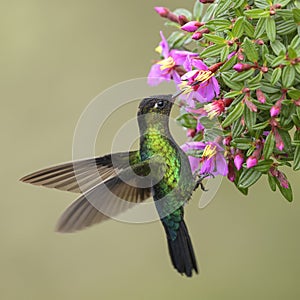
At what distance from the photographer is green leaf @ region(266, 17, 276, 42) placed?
137 cm

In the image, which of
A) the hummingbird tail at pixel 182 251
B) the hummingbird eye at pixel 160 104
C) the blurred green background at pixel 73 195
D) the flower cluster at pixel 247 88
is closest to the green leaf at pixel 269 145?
the flower cluster at pixel 247 88

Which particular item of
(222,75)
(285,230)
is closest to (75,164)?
(222,75)

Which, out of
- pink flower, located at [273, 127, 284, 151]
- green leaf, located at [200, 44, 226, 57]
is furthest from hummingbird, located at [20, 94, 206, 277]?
pink flower, located at [273, 127, 284, 151]

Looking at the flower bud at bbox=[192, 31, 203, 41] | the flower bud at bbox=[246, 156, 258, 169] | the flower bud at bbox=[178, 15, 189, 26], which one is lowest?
the flower bud at bbox=[246, 156, 258, 169]

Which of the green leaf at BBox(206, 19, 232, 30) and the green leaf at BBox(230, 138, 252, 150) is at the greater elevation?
the green leaf at BBox(206, 19, 232, 30)

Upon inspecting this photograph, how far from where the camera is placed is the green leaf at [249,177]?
1558 millimetres

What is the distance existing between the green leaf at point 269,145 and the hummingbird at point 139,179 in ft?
0.97

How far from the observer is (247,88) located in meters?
1.43

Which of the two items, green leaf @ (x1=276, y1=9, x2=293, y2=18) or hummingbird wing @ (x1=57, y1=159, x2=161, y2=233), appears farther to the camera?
hummingbird wing @ (x1=57, y1=159, x2=161, y2=233)

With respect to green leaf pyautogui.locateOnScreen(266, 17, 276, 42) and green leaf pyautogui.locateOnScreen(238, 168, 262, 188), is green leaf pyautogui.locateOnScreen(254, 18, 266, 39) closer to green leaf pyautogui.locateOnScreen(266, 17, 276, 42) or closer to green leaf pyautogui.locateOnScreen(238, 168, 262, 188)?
green leaf pyautogui.locateOnScreen(266, 17, 276, 42)

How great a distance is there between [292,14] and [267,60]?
0.11m

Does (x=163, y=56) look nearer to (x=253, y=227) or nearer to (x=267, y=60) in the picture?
(x=267, y=60)

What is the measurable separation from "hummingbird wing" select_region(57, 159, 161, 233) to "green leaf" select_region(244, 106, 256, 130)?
1.10ft

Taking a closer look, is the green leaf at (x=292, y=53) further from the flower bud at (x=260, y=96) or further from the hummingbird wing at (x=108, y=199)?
the hummingbird wing at (x=108, y=199)
